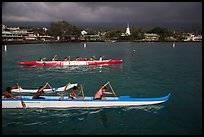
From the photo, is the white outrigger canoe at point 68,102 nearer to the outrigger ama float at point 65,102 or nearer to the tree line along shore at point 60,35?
the outrigger ama float at point 65,102

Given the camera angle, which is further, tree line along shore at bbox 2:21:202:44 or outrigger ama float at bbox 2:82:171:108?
tree line along shore at bbox 2:21:202:44

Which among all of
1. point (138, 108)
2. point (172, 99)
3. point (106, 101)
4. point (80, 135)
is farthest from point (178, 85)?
point (80, 135)

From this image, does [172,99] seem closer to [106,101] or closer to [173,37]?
[106,101]

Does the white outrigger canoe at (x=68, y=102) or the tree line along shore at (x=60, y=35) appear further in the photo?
the tree line along shore at (x=60, y=35)

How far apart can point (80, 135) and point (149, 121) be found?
16.6 ft

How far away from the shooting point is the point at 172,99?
19.5 meters

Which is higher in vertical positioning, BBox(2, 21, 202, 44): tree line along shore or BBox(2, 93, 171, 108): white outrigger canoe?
BBox(2, 21, 202, 44): tree line along shore

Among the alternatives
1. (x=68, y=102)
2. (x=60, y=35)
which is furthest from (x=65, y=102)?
(x=60, y=35)

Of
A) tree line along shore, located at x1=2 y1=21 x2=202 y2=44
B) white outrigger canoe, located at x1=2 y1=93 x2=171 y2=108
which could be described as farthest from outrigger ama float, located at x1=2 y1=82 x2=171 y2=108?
tree line along shore, located at x1=2 y1=21 x2=202 y2=44

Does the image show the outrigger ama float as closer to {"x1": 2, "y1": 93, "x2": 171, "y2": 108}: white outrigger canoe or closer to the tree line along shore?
{"x1": 2, "y1": 93, "x2": 171, "y2": 108}: white outrigger canoe

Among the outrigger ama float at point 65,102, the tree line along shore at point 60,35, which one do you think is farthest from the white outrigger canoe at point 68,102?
the tree line along shore at point 60,35

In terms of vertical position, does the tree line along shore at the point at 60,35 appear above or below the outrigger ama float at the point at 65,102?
above

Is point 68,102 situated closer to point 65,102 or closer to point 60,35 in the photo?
point 65,102

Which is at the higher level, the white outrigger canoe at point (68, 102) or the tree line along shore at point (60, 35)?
the tree line along shore at point (60, 35)
